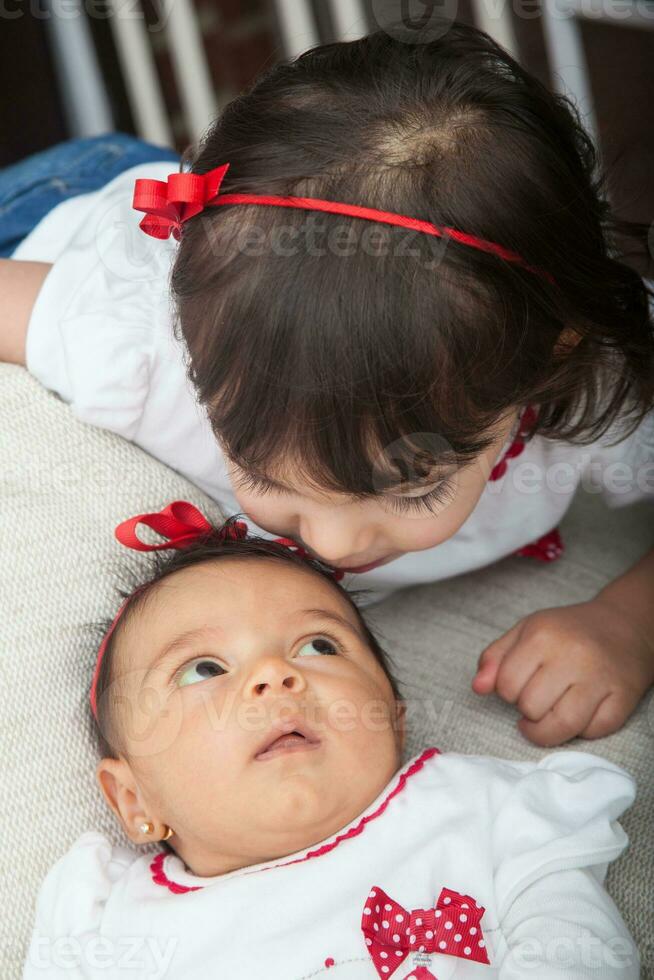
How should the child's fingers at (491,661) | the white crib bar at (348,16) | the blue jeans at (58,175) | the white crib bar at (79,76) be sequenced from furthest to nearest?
the white crib bar at (348,16) < the white crib bar at (79,76) < the blue jeans at (58,175) < the child's fingers at (491,661)

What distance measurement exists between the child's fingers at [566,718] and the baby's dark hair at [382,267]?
0.28 metres

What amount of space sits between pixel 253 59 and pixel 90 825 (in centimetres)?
217

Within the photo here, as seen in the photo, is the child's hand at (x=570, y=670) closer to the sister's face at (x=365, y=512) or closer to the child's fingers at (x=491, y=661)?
the child's fingers at (x=491, y=661)

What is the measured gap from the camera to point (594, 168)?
0.98 metres

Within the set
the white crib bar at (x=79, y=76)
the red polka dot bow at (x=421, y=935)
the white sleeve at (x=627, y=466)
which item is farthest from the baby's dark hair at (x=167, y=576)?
the white crib bar at (x=79, y=76)

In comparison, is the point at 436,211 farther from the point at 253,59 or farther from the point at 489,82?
the point at 253,59

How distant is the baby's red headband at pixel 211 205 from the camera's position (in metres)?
0.78

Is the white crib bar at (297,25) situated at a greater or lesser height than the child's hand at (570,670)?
greater

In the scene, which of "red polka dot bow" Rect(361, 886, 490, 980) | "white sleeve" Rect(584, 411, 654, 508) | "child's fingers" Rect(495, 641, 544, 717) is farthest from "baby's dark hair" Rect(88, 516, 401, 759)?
"white sleeve" Rect(584, 411, 654, 508)

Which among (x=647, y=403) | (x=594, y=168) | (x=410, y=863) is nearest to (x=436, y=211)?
(x=594, y=168)

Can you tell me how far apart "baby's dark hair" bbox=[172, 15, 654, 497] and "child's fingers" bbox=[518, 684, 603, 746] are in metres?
0.28

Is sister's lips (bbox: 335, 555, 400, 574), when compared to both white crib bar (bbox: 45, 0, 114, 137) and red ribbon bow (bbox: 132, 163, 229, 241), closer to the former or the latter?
red ribbon bow (bbox: 132, 163, 229, 241)

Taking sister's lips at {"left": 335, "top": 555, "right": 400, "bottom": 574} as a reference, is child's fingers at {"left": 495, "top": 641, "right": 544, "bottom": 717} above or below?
below

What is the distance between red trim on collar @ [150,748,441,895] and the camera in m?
0.85
